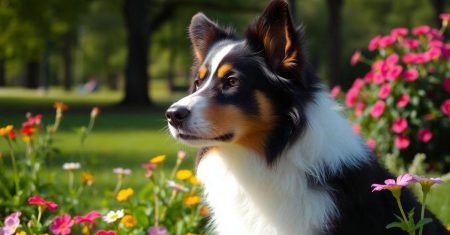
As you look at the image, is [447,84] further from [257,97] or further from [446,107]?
[257,97]

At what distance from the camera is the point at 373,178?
140 inches

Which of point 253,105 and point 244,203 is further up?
point 253,105

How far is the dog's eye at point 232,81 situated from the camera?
3.54 meters

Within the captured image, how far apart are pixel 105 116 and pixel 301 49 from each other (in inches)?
684

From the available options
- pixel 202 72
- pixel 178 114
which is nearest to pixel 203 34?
pixel 202 72

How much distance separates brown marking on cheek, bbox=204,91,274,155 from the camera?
3385 mm

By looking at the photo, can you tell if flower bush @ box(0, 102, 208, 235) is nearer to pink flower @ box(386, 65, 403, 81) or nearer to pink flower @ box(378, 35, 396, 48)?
pink flower @ box(386, 65, 403, 81)

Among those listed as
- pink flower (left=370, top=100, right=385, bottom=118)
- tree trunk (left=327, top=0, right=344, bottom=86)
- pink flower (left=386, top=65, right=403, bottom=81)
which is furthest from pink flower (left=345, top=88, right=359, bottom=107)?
tree trunk (left=327, top=0, right=344, bottom=86)

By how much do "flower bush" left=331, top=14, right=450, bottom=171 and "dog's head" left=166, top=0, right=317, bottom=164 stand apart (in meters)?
4.59

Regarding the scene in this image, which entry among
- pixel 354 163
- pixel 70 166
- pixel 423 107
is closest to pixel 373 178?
pixel 354 163

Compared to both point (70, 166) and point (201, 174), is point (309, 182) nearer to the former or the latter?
point (201, 174)

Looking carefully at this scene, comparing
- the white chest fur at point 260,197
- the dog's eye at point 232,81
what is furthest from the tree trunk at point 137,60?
the dog's eye at point 232,81

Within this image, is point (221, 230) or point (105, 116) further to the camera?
point (105, 116)

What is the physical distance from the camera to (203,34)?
13.5ft
